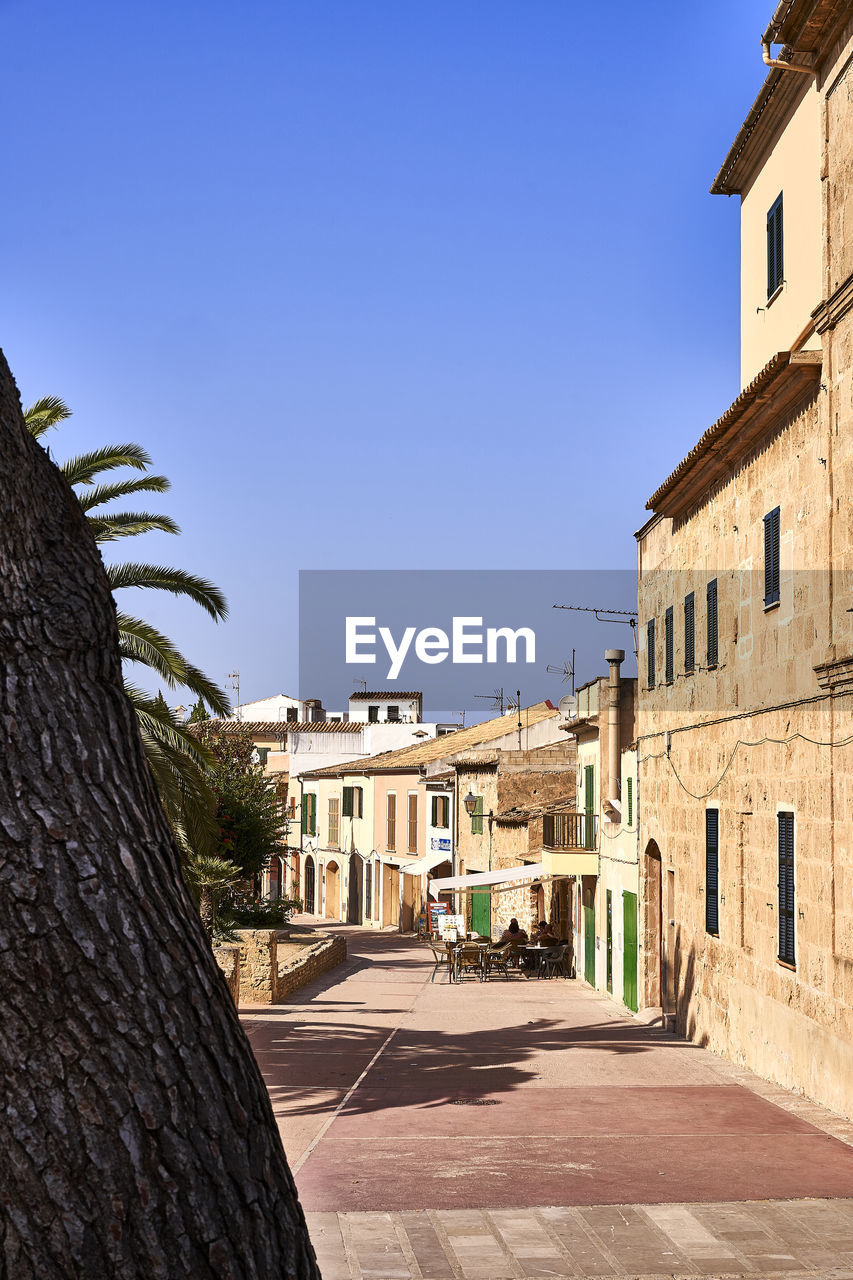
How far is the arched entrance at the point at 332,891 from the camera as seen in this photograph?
55594mm

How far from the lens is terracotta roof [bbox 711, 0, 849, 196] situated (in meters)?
13.0

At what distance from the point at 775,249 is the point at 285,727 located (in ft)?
200

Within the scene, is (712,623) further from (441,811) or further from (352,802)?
(352,802)

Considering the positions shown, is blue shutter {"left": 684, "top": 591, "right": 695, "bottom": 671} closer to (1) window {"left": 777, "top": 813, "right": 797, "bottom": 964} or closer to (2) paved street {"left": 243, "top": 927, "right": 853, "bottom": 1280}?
(1) window {"left": 777, "top": 813, "right": 797, "bottom": 964}

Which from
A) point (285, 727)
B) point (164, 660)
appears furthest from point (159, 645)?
point (285, 727)

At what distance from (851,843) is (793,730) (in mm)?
2106

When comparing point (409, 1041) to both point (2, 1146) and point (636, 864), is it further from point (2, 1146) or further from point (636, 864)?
point (2, 1146)

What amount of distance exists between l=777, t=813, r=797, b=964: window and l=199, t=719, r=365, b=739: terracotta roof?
156 feet

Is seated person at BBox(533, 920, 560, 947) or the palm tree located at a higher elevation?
the palm tree

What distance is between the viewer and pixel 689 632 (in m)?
19.2

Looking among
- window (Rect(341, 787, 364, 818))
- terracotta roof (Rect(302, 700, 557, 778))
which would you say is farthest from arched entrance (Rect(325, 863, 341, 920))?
terracotta roof (Rect(302, 700, 557, 778))

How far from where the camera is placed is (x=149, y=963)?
99.5 inches

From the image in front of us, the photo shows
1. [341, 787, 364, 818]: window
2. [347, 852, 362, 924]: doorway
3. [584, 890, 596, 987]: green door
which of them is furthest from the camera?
[347, 852, 362, 924]: doorway

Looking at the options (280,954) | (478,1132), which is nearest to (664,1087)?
(478,1132)
